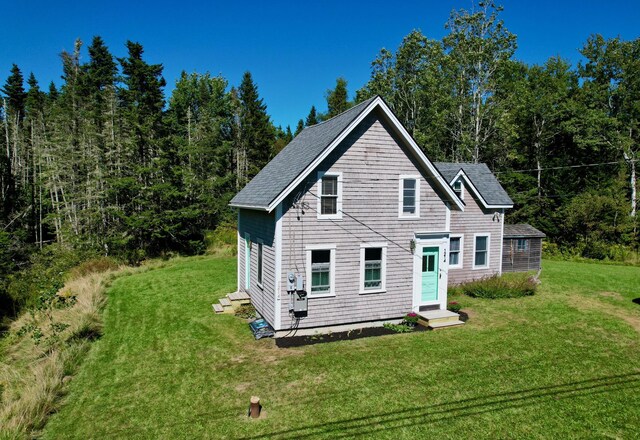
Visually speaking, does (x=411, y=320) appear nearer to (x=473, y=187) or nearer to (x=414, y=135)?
(x=473, y=187)

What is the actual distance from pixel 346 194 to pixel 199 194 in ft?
85.6

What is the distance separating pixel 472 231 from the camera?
60.5ft

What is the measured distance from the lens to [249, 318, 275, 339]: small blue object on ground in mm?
11633

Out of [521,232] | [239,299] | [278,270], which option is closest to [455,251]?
[521,232]

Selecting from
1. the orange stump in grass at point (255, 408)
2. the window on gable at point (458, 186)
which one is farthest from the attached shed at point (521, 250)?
the orange stump in grass at point (255, 408)

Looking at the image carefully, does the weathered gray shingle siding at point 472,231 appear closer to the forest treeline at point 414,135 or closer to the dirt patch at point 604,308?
the dirt patch at point 604,308

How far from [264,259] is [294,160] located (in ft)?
12.2

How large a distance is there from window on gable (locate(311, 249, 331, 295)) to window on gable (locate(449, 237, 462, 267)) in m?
8.58

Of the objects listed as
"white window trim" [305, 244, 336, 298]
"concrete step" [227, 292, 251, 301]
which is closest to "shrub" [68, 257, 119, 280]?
"concrete step" [227, 292, 251, 301]

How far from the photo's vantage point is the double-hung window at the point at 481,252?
1873 centimetres

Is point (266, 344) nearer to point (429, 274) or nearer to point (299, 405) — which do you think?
point (299, 405)

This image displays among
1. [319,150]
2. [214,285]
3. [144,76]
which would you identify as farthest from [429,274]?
[144,76]

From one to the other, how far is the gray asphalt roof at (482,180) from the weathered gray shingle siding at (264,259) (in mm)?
9742

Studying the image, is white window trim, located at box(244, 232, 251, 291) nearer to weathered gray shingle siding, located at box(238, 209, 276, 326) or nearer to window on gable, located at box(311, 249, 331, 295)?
weathered gray shingle siding, located at box(238, 209, 276, 326)
